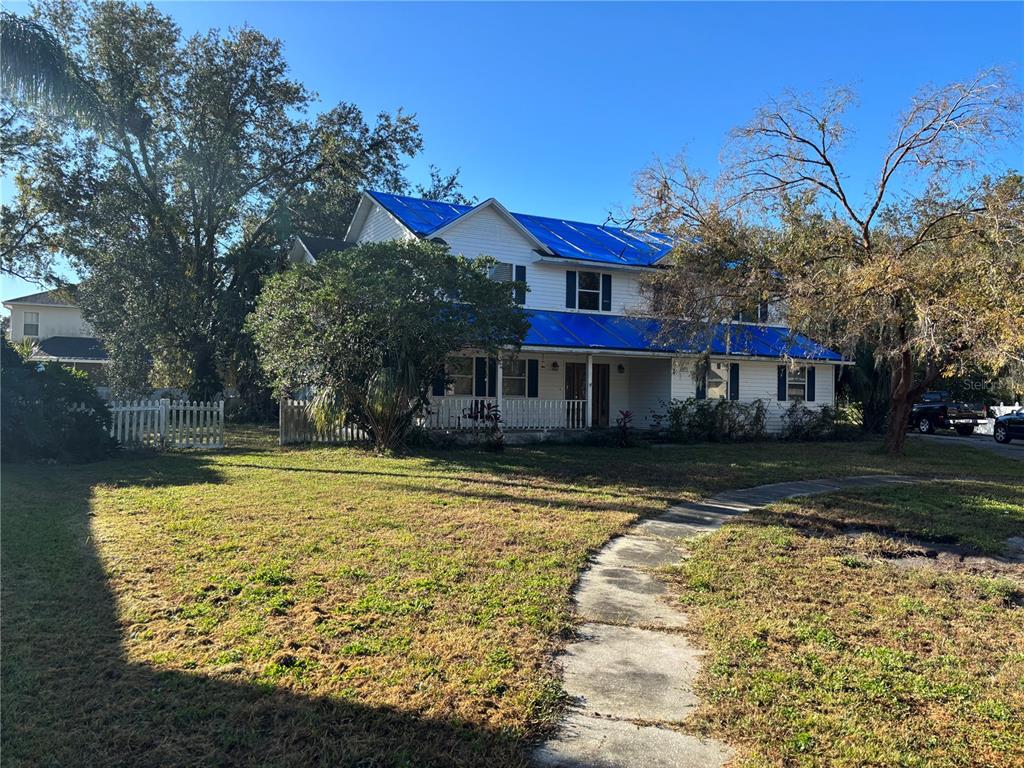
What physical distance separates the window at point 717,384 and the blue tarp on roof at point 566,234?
428 centimetres

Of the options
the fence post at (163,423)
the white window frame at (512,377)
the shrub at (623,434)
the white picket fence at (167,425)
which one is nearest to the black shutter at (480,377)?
the white window frame at (512,377)

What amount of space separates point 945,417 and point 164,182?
35251 millimetres

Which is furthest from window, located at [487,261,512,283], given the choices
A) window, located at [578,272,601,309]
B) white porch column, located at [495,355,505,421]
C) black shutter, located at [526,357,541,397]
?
white porch column, located at [495,355,505,421]

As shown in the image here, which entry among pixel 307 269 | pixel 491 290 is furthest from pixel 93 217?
pixel 491 290

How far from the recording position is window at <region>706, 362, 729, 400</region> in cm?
2272

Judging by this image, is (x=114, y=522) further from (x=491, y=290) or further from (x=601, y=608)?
(x=491, y=290)

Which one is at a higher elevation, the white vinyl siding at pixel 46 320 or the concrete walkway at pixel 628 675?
the white vinyl siding at pixel 46 320

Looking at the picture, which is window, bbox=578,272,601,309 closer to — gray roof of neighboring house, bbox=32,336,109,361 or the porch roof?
the porch roof

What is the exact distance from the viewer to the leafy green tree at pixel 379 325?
44.4 ft

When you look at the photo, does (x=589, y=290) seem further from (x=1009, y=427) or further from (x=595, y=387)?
(x=1009, y=427)

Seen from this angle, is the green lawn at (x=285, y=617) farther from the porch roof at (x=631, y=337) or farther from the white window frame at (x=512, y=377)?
the white window frame at (x=512, y=377)

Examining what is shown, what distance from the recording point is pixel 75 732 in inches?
124

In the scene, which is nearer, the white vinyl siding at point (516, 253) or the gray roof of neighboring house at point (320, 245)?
the white vinyl siding at point (516, 253)

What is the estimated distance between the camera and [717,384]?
22.8 metres
